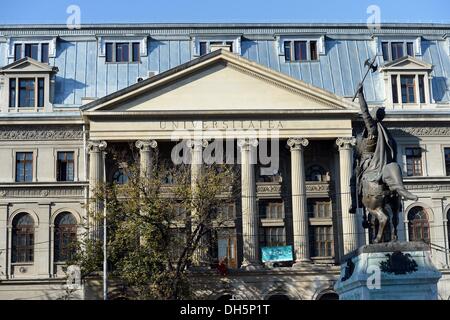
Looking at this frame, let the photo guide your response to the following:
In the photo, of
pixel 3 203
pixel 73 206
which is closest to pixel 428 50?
pixel 73 206

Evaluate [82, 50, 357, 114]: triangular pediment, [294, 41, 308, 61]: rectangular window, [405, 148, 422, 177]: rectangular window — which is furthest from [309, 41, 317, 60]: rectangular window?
[405, 148, 422, 177]: rectangular window

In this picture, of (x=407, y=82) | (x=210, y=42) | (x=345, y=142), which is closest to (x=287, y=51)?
(x=210, y=42)

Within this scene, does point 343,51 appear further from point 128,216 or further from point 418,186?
point 128,216

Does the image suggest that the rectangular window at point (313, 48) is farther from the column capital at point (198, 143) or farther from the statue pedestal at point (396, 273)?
the statue pedestal at point (396, 273)

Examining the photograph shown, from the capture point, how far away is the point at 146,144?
55875 mm

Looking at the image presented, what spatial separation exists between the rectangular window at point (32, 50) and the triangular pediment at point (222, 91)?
10042 millimetres

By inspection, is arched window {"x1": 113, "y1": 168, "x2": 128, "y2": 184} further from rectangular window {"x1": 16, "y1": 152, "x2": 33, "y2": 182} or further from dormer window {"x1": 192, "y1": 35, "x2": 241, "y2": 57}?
dormer window {"x1": 192, "y1": 35, "x2": 241, "y2": 57}

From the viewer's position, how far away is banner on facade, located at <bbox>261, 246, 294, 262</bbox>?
2184 inches

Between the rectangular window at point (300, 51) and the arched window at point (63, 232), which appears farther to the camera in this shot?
the rectangular window at point (300, 51)

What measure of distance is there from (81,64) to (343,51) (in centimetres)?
2056

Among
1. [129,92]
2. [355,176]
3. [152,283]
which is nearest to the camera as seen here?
[355,176]

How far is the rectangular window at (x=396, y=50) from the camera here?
63.7 meters

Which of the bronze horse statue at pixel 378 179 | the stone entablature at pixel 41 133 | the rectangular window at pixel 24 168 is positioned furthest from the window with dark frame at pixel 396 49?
the bronze horse statue at pixel 378 179

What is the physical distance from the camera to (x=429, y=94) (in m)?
60.9
